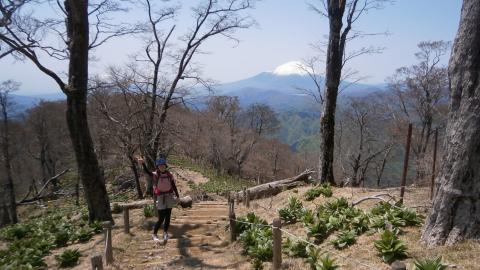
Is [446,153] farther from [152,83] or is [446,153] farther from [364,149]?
[364,149]

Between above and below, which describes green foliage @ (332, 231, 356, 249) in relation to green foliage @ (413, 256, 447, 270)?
below

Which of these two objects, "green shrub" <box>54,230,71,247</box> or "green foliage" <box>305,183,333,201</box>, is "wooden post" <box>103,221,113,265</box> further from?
"green foliage" <box>305,183,333,201</box>

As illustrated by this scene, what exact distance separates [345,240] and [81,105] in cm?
850

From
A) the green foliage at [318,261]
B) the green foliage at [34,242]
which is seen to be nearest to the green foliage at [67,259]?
the green foliage at [34,242]

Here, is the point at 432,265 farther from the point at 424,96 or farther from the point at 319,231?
the point at 424,96

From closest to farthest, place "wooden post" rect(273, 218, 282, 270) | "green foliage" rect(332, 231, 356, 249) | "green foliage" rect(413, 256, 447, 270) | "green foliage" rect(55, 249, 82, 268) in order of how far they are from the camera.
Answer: "green foliage" rect(413, 256, 447, 270) < "wooden post" rect(273, 218, 282, 270) < "green foliage" rect(332, 231, 356, 249) < "green foliage" rect(55, 249, 82, 268)

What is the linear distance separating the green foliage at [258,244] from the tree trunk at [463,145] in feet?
9.91

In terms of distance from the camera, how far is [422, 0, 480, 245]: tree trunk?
586 centimetres

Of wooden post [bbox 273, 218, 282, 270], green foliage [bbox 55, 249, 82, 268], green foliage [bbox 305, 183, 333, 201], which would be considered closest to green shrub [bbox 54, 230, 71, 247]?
green foliage [bbox 55, 249, 82, 268]

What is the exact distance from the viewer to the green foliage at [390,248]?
20.0ft

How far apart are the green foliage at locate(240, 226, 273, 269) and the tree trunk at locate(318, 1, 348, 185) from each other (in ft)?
18.1

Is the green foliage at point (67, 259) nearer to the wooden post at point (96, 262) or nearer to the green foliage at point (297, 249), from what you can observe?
the wooden post at point (96, 262)

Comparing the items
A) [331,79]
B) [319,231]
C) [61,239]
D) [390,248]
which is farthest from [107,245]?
[331,79]

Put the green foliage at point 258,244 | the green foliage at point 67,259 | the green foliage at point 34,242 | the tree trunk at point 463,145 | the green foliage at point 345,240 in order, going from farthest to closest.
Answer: the green foliage at point 34,242, the green foliage at point 67,259, the green foliage at point 258,244, the green foliage at point 345,240, the tree trunk at point 463,145
